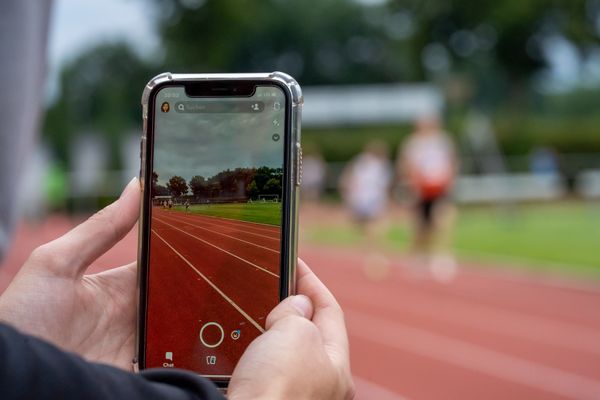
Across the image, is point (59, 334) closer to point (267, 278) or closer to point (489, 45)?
point (267, 278)

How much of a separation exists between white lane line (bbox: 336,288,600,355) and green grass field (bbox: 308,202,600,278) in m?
2.71

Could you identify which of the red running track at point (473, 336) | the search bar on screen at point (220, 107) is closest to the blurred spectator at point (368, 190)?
the red running track at point (473, 336)

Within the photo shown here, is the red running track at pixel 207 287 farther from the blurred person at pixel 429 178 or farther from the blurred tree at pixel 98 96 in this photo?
the blurred tree at pixel 98 96

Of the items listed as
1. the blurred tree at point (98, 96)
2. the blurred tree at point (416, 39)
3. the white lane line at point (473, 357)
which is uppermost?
the blurred tree at point (416, 39)

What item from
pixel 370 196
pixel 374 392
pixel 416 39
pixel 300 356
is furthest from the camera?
pixel 416 39

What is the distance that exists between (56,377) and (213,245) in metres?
0.53

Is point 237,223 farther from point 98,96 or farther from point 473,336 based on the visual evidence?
point 98,96

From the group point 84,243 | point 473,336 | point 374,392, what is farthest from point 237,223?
point 473,336

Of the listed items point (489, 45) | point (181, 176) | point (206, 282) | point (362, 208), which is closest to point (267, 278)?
point (206, 282)

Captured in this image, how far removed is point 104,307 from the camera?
1.29 meters

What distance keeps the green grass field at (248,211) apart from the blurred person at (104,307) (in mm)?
82

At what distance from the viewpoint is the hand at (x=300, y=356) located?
1005 millimetres

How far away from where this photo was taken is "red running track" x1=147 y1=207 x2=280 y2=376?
128 centimetres

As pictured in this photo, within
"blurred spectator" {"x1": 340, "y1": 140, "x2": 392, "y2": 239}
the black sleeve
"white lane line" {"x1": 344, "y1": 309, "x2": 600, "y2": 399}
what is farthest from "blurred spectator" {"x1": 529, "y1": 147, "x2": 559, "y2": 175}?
the black sleeve
